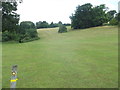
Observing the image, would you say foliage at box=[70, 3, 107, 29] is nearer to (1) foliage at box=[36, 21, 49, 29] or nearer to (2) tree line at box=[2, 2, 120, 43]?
(2) tree line at box=[2, 2, 120, 43]

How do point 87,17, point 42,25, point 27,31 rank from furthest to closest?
point 42,25
point 87,17
point 27,31

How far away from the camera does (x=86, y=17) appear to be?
5975 centimetres

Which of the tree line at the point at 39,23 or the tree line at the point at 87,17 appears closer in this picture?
the tree line at the point at 39,23

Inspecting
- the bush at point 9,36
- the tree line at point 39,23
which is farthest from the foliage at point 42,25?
the bush at point 9,36

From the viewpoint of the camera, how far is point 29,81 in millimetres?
6930

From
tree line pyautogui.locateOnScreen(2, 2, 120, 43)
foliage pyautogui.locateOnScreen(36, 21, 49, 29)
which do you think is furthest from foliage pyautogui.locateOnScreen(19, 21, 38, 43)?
foliage pyautogui.locateOnScreen(36, 21, 49, 29)

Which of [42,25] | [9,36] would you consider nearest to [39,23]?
[42,25]

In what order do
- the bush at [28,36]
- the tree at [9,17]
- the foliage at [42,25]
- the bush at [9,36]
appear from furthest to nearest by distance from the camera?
Answer: the foliage at [42,25], the bush at [9,36], the bush at [28,36], the tree at [9,17]

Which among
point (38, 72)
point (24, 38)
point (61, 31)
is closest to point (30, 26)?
point (24, 38)

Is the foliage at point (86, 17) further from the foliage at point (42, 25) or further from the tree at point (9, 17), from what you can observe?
the tree at point (9, 17)

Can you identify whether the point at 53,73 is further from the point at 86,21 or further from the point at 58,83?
the point at 86,21

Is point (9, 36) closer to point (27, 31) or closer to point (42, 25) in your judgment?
point (27, 31)

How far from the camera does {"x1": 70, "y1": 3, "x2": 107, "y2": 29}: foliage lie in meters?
60.2

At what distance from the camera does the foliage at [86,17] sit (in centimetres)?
6019
